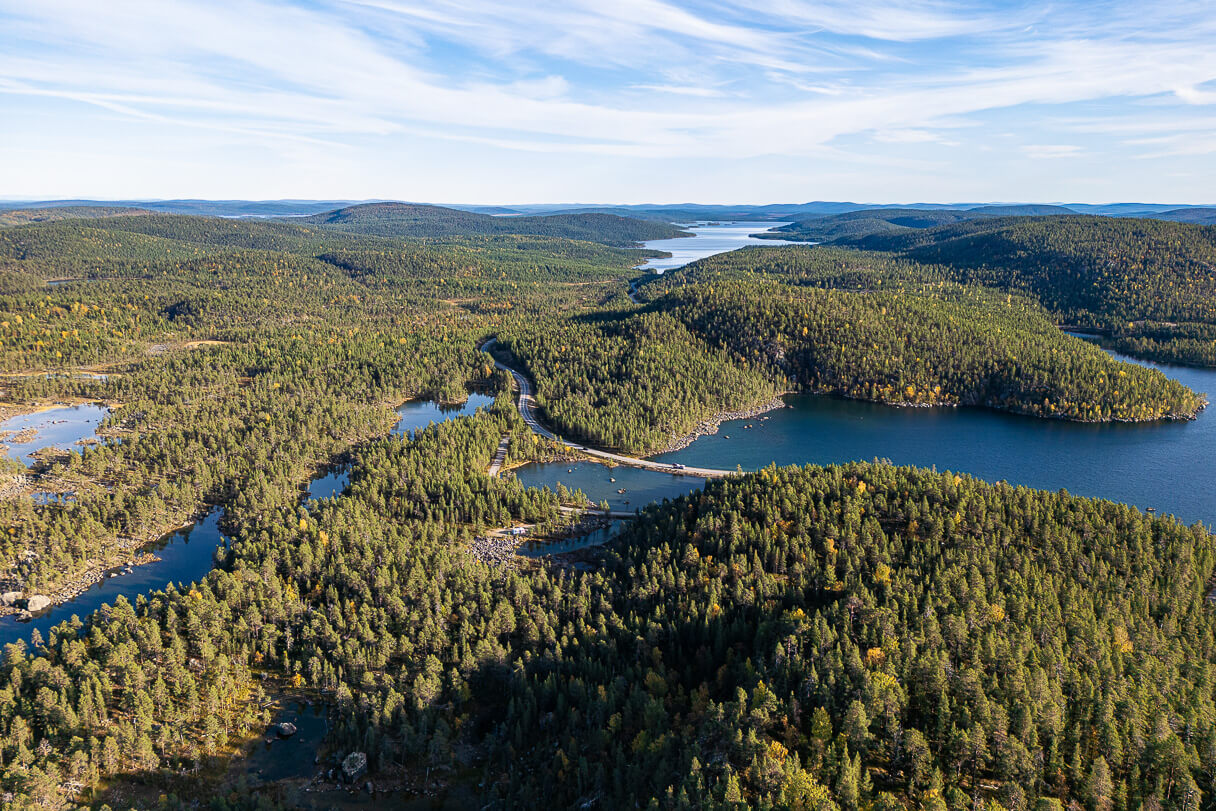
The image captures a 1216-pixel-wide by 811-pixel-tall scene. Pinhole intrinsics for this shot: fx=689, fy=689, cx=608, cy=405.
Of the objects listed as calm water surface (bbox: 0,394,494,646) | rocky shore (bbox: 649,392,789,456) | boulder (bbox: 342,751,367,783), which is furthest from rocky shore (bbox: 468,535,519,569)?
rocky shore (bbox: 649,392,789,456)

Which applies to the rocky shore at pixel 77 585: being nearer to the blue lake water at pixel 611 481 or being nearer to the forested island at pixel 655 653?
the forested island at pixel 655 653

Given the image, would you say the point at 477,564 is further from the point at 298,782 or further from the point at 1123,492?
the point at 1123,492

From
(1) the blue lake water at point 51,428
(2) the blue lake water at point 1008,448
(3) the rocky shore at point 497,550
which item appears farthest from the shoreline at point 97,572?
(2) the blue lake water at point 1008,448

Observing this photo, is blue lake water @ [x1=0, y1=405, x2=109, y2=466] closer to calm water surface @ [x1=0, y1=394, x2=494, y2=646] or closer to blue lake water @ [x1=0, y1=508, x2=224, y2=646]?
calm water surface @ [x1=0, y1=394, x2=494, y2=646]

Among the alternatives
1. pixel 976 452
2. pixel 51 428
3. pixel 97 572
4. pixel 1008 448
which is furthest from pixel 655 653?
pixel 51 428

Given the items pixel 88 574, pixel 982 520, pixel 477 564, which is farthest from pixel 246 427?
pixel 982 520

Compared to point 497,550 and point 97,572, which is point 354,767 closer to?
point 497,550

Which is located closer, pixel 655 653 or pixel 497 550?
pixel 655 653
